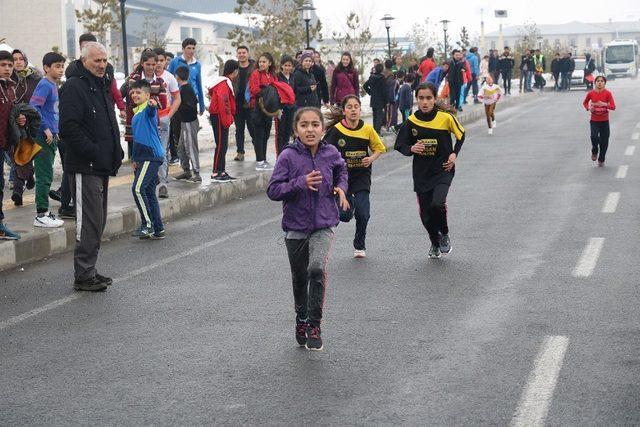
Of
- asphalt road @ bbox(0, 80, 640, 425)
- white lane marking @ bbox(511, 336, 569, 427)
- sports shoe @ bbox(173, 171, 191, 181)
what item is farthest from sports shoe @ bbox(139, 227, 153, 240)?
white lane marking @ bbox(511, 336, 569, 427)

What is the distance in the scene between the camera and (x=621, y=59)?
255ft

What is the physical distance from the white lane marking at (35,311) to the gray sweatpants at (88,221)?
35 centimetres

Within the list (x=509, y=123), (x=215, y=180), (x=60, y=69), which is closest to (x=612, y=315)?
(x=60, y=69)

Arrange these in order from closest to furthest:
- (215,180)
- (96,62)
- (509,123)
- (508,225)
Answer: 1. (96,62)
2. (508,225)
3. (215,180)
4. (509,123)

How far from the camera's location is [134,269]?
33.6 feet

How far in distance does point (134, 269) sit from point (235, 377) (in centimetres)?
408

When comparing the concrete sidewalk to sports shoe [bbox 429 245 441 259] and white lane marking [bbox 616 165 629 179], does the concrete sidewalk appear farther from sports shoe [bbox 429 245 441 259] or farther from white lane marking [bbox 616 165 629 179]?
white lane marking [bbox 616 165 629 179]

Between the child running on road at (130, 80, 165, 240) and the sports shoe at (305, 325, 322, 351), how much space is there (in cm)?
513

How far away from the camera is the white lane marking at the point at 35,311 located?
8.04 metres

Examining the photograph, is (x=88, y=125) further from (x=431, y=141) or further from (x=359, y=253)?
(x=431, y=141)

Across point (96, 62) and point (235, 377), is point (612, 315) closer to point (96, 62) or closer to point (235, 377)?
point (235, 377)

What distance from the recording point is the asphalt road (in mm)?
5734

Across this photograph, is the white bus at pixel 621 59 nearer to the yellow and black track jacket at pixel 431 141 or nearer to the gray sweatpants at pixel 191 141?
the gray sweatpants at pixel 191 141

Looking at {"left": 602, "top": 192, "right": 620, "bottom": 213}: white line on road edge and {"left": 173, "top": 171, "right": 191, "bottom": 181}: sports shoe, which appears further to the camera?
{"left": 173, "top": 171, "right": 191, "bottom": 181}: sports shoe
